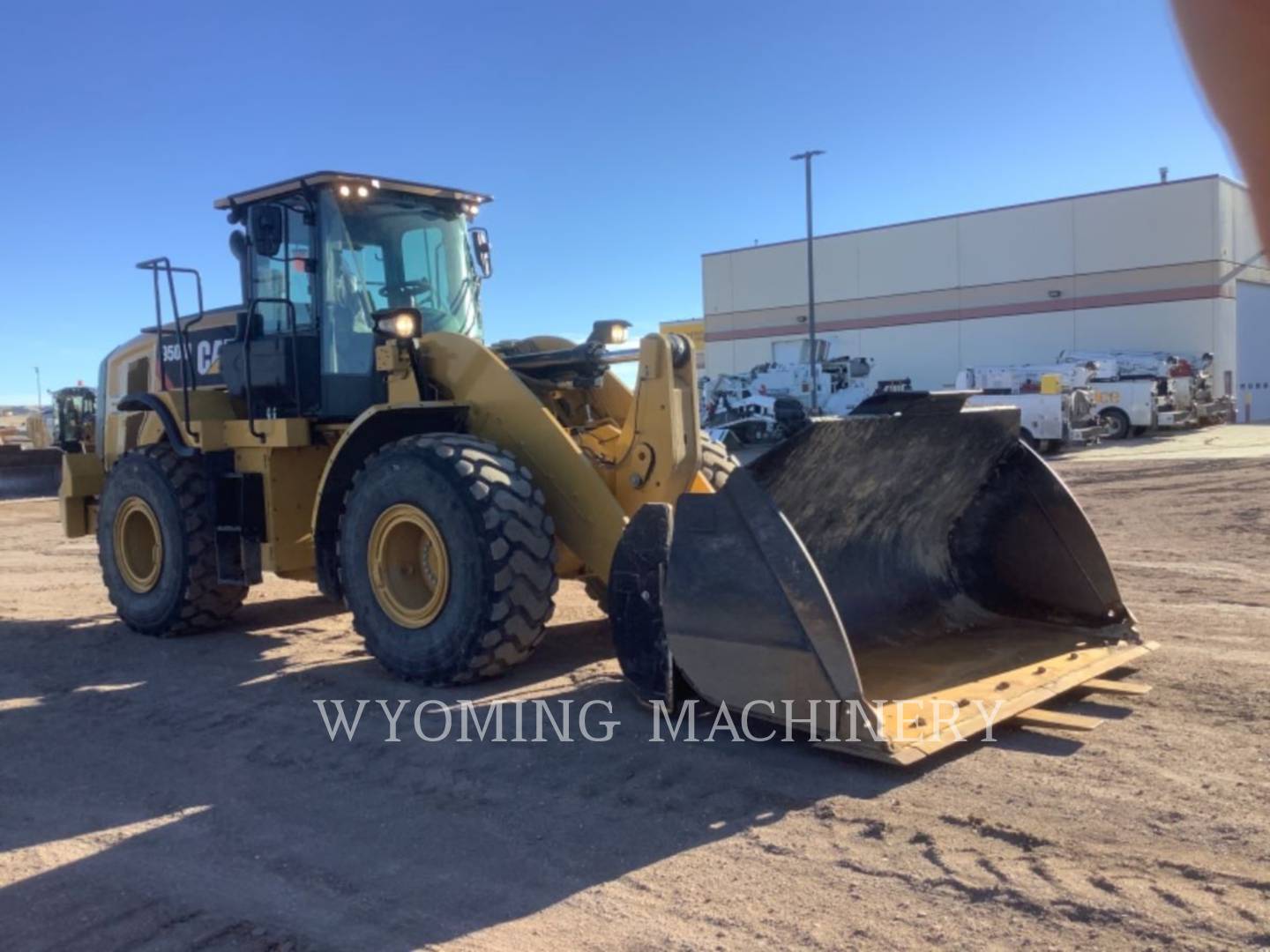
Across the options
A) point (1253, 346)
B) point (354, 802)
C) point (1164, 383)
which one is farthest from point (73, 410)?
point (1253, 346)

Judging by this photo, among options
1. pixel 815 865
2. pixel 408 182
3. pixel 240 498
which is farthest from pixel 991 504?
pixel 240 498

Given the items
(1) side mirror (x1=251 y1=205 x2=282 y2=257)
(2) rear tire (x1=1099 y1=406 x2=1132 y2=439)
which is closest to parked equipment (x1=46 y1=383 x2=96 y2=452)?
(1) side mirror (x1=251 y1=205 x2=282 y2=257)

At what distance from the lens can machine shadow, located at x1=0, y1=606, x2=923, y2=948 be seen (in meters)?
3.77

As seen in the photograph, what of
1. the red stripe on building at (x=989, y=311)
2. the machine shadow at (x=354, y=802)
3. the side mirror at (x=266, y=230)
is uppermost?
the red stripe on building at (x=989, y=311)

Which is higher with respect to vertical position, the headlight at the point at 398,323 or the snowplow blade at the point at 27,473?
the headlight at the point at 398,323

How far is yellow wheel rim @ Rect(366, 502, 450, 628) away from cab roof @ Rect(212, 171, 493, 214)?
2.34 metres

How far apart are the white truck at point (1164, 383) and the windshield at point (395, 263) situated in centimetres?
2391

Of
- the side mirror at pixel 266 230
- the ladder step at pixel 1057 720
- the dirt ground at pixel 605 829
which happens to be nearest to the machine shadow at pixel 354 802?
the dirt ground at pixel 605 829

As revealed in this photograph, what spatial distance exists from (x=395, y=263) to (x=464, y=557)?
2.62m

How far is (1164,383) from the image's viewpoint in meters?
28.9

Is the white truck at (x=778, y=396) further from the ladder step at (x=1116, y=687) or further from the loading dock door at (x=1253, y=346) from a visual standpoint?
the ladder step at (x=1116, y=687)

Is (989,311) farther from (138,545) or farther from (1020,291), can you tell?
(138,545)

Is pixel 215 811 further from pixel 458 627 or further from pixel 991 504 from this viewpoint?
pixel 991 504

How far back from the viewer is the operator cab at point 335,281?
284 inches
